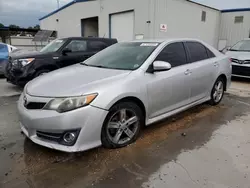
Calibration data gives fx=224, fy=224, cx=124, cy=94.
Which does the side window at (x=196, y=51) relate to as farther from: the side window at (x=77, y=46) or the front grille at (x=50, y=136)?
the side window at (x=77, y=46)

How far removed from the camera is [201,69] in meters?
4.23

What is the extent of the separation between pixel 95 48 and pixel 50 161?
5.14m

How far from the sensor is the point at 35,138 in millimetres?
2744

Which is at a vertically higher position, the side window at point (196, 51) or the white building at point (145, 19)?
the white building at point (145, 19)

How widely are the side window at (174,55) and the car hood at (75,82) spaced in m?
0.83

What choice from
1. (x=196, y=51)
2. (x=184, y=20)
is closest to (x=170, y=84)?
(x=196, y=51)

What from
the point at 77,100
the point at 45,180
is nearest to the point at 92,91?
the point at 77,100

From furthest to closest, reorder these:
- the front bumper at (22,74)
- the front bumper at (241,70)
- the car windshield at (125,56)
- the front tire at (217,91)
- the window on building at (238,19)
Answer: the window on building at (238,19), the front bumper at (241,70), the front bumper at (22,74), the front tire at (217,91), the car windshield at (125,56)

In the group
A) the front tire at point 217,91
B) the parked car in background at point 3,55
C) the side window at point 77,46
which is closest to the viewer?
the front tire at point 217,91

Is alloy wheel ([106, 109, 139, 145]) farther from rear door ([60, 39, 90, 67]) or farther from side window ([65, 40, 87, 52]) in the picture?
side window ([65, 40, 87, 52])

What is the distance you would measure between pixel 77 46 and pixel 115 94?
4658mm

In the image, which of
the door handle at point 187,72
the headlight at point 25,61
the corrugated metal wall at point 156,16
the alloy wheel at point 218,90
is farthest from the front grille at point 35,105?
the corrugated metal wall at point 156,16

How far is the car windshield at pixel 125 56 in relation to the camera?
3.45 metres

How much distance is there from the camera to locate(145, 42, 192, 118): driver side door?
3311 millimetres
